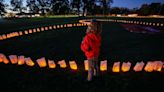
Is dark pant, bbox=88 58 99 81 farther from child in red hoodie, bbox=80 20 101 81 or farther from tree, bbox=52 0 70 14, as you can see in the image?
tree, bbox=52 0 70 14

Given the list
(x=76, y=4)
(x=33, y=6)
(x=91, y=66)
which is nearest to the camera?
(x=91, y=66)

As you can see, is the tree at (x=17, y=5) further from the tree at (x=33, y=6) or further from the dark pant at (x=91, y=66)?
the dark pant at (x=91, y=66)

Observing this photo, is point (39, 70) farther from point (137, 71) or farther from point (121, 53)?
point (121, 53)

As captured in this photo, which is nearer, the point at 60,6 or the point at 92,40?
the point at 92,40

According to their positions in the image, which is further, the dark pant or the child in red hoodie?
the dark pant

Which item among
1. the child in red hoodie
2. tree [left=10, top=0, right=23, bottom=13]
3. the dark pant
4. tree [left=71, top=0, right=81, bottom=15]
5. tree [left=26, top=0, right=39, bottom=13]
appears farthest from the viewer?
tree [left=10, top=0, right=23, bottom=13]

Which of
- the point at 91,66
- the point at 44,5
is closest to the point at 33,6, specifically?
the point at 44,5

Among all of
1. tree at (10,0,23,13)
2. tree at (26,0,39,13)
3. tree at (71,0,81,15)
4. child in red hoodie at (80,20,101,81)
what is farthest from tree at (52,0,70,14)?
child in red hoodie at (80,20,101,81)

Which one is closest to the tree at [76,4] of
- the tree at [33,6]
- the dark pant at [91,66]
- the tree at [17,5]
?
the tree at [33,6]

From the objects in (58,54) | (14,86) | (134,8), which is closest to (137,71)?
(14,86)

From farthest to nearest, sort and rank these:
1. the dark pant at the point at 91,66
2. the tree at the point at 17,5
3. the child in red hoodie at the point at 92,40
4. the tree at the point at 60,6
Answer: the tree at the point at 17,5 → the tree at the point at 60,6 → the dark pant at the point at 91,66 → the child in red hoodie at the point at 92,40

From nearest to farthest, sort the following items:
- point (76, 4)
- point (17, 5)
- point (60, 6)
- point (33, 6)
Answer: point (60, 6) < point (76, 4) < point (33, 6) < point (17, 5)

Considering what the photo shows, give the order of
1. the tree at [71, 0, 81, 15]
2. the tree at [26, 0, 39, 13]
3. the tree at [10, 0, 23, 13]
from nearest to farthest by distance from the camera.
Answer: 1. the tree at [71, 0, 81, 15]
2. the tree at [26, 0, 39, 13]
3. the tree at [10, 0, 23, 13]

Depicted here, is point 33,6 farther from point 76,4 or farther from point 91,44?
point 91,44
